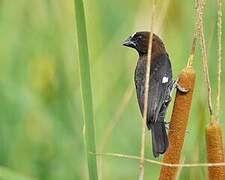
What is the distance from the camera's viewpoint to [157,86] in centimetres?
248

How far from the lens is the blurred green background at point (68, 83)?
135 inches

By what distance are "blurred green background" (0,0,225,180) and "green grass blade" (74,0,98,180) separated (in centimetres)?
101

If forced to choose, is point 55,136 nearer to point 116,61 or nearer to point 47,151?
point 47,151

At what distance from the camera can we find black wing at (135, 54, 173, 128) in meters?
Result: 2.42

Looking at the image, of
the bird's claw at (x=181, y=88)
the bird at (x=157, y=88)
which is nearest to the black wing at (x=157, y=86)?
the bird at (x=157, y=88)

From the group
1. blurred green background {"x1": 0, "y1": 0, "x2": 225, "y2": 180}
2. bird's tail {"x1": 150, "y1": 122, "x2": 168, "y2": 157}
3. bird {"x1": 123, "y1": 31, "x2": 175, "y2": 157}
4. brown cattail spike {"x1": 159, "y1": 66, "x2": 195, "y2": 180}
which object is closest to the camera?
brown cattail spike {"x1": 159, "y1": 66, "x2": 195, "y2": 180}

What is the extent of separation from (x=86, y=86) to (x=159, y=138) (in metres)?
0.37

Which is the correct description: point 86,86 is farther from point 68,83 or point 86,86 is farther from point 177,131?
point 68,83

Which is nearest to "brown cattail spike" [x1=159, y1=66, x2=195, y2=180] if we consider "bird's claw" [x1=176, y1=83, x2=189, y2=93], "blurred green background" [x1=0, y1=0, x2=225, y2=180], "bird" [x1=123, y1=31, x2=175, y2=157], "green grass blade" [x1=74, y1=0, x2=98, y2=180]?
"bird's claw" [x1=176, y1=83, x2=189, y2=93]

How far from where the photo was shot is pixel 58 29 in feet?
11.9

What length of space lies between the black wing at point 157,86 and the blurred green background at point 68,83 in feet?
1.74

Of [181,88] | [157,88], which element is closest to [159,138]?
[157,88]

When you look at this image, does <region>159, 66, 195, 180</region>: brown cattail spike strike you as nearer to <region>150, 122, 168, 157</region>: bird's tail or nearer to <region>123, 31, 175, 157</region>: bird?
<region>150, 122, 168, 157</region>: bird's tail

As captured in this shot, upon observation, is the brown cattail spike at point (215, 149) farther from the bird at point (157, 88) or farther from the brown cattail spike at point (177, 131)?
the bird at point (157, 88)
